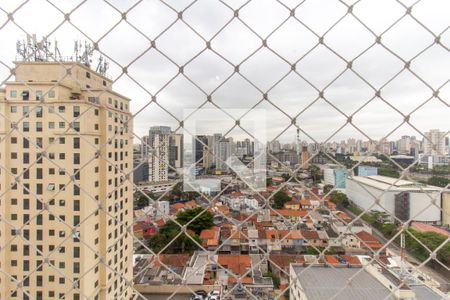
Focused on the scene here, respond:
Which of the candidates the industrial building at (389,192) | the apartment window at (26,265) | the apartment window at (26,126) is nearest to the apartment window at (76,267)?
the apartment window at (26,265)

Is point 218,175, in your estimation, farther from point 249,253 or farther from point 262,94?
point 249,253

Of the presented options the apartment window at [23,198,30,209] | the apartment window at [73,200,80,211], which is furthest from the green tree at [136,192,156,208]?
the apartment window at [23,198,30,209]

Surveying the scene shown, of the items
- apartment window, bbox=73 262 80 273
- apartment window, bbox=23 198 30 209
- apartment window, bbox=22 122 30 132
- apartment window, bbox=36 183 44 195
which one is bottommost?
apartment window, bbox=73 262 80 273

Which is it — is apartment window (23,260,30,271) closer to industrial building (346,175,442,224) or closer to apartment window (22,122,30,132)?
apartment window (22,122,30,132)

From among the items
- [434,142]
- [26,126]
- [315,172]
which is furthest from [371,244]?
[26,126]

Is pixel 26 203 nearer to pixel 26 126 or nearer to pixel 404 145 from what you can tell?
pixel 26 126

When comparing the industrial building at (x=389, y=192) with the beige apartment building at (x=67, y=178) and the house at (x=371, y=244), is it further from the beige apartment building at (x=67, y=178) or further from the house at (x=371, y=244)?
the beige apartment building at (x=67, y=178)
